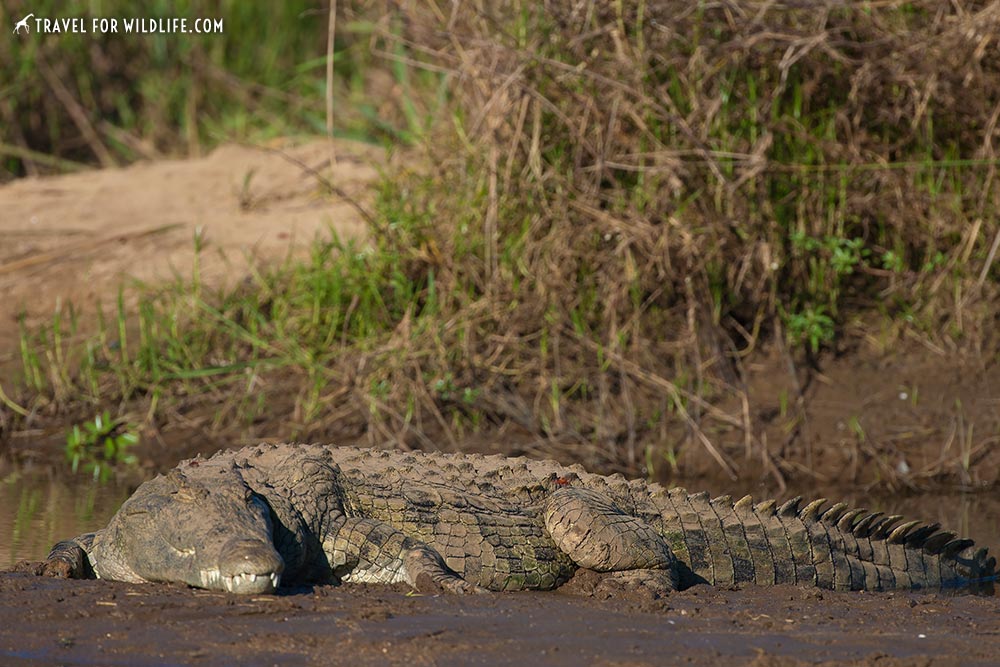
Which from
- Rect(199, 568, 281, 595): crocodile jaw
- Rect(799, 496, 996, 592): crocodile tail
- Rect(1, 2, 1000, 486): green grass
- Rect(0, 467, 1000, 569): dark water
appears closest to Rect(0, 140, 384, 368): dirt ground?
Rect(1, 2, 1000, 486): green grass

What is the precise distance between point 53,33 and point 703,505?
26.1 ft

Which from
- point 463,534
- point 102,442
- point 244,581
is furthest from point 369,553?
point 102,442

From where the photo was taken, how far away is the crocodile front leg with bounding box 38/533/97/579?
4.28m

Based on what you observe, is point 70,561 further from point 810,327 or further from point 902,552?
point 810,327

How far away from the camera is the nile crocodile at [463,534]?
4.12 m

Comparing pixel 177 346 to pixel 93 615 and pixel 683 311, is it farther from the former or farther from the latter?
pixel 93 615

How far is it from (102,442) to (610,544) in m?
3.82

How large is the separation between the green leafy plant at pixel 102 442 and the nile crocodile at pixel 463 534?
267 centimetres

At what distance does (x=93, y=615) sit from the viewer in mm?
3803

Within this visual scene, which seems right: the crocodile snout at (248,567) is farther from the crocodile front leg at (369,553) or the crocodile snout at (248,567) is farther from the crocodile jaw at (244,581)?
the crocodile front leg at (369,553)

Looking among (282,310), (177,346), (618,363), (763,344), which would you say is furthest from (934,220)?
(177,346)

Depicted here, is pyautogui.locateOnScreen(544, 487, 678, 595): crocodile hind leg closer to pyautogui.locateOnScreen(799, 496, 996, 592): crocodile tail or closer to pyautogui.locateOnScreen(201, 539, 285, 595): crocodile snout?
pyautogui.locateOnScreen(799, 496, 996, 592): crocodile tail

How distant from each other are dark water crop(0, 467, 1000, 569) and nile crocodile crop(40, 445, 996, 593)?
0.85m

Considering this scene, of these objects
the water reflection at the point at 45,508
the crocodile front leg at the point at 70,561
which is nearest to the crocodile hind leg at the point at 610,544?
the crocodile front leg at the point at 70,561
